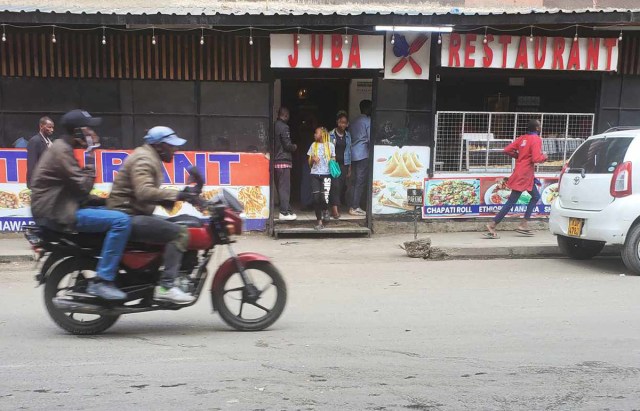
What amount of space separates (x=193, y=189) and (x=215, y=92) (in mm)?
5761

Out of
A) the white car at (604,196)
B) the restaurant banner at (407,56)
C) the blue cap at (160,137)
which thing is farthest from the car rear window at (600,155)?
the blue cap at (160,137)

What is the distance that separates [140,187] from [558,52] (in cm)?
871

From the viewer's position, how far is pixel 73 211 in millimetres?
4945

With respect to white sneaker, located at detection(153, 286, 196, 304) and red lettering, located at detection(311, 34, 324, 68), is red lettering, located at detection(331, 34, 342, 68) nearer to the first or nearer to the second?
red lettering, located at detection(311, 34, 324, 68)

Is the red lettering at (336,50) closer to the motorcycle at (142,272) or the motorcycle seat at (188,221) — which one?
the motorcycle at (142,272)

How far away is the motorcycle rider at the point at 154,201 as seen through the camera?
16.3 ft

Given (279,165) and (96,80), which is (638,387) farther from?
(96,80)

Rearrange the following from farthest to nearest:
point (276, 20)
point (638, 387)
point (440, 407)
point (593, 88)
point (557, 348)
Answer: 1. point (593, 88)
2. point (276, 20)
3. point (557, 348)
4. point (638, 387)
5. point (440, 407)

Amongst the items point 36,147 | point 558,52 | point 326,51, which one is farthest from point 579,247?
point 36,147

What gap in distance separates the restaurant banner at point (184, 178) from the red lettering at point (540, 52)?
535 centimetres

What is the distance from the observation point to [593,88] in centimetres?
1151

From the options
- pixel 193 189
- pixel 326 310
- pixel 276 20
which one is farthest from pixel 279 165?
pixel 193 189

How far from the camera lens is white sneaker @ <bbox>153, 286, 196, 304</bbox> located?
5.04 meters

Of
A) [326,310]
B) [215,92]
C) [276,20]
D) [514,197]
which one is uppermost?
[276,20]
